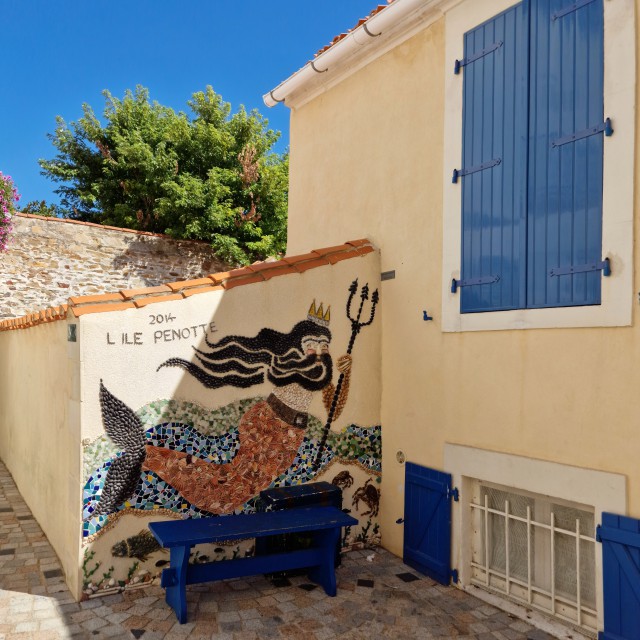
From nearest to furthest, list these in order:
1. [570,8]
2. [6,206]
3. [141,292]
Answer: [570,8] → [141,292] → [6,206]

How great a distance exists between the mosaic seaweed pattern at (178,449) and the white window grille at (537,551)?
65.6 inches

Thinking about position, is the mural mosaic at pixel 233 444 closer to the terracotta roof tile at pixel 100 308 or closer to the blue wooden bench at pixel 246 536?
the blue wooden bench at pixel 246 536

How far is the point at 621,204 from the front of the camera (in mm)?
3838

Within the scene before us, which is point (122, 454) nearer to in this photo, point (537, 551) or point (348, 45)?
point (537, 551)

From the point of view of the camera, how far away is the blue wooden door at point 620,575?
12.1 feet

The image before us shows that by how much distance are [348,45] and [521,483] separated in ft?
15.8

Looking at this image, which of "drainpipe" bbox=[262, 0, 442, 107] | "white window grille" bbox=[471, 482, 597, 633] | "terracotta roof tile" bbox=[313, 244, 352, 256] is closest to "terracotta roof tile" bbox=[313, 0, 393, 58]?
"drainpipe" bbox=[262, 0, 442, 107]

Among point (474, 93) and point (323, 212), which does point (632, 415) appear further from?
point (323, 212)

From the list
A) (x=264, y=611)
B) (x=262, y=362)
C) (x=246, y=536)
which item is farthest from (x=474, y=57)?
(x=264, y=611)

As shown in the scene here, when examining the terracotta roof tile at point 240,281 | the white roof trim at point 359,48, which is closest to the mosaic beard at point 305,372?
the terracotta roof tile at point 240,281

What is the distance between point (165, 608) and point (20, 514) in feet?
11.1

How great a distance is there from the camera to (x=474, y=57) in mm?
4996

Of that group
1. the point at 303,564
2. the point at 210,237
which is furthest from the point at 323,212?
the point at 210,237

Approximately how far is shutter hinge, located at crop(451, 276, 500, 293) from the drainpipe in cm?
265
